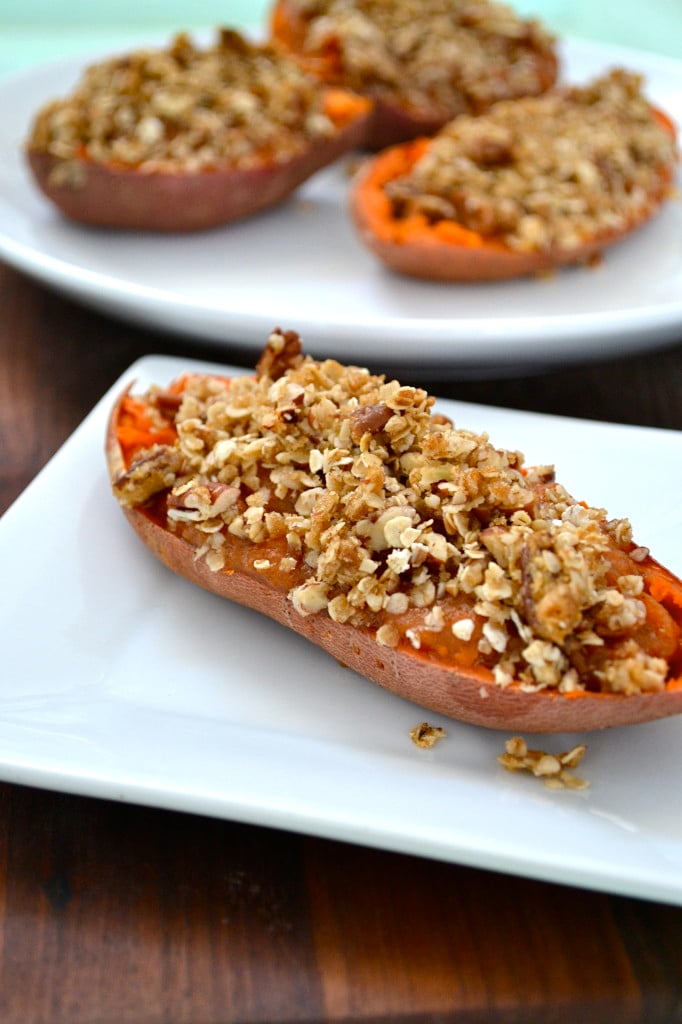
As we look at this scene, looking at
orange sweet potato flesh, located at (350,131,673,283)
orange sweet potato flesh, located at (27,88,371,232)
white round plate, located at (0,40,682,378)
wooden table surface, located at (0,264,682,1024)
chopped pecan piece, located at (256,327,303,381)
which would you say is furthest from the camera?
orange sweet potato flesh, located at (27,88,371,232)

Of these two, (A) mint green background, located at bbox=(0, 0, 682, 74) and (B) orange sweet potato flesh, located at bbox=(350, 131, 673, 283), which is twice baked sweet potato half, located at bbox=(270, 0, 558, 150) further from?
(A) mint green background, located at bbox=(0, 0, 682, 74)

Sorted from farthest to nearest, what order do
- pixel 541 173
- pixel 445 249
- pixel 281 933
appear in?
pixel 541 173 → pixel 445 249 → pixel 281 933

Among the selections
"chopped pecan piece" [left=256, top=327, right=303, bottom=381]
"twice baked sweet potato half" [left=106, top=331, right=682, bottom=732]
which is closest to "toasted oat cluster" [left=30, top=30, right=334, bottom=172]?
"chopped pecan piece" [left=256, top=327, right=303, bottom=381]

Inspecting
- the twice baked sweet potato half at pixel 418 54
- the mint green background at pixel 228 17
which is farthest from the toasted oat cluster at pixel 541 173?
the mint green background at pixel 228 17

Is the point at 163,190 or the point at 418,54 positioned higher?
the point at 418,54

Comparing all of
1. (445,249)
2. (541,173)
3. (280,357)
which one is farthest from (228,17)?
(280,357)

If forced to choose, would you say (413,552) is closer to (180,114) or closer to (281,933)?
(281,933)

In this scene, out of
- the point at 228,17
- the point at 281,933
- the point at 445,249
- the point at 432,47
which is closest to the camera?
the point at 281,933
